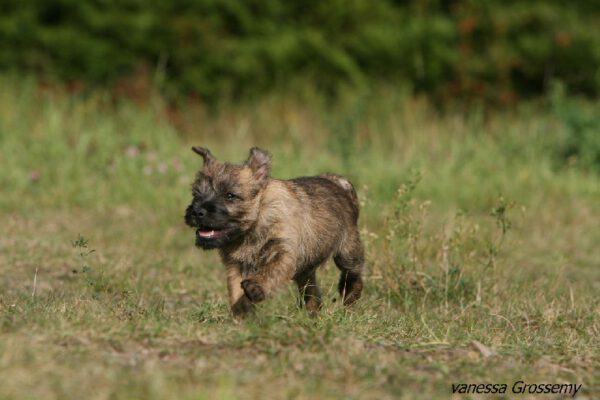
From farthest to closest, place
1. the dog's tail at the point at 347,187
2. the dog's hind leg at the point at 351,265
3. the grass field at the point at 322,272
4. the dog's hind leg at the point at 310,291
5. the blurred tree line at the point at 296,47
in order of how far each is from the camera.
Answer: the blurred tree line at the point at 296,47
the dog's tail at the point at 347,187
the dog's hind leg at the point at 351,265
the dog's hind leg at the point at 310,291
the grass field at the point at 322,272

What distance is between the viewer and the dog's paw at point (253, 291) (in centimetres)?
573

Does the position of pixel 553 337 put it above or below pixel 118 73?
below

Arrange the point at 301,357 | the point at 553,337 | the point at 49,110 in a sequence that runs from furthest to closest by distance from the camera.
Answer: the point at 49,110
the point at 553,337
the point at 301,357

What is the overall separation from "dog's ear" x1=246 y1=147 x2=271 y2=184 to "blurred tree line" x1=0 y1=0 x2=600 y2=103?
10.6 metres

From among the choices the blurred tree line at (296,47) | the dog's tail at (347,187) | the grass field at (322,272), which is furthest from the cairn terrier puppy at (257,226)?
the blurred tree line at (296,47)

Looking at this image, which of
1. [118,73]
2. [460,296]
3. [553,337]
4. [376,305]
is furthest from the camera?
[118,73]

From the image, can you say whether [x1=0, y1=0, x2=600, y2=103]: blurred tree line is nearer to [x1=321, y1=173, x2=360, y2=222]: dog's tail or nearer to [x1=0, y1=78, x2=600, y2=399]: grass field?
[x1=0, y1=78, x2=600, y2=399]: grass field

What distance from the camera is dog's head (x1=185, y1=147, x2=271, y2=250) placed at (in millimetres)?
5996

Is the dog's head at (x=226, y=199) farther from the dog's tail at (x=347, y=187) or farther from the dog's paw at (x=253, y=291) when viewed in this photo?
the dog's tail at (x=347, y=187)

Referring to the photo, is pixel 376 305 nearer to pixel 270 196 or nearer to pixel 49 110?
pixel 270 196

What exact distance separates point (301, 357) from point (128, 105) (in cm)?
1033

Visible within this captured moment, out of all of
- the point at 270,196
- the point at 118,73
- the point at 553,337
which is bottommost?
the point at 553,337

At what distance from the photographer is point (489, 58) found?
17469mm

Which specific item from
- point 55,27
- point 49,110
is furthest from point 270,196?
point 55,27
